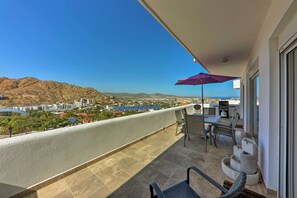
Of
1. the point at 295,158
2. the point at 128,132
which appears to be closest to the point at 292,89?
the point at 295,158

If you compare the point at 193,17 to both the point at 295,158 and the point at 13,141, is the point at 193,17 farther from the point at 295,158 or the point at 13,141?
the point at 13,141

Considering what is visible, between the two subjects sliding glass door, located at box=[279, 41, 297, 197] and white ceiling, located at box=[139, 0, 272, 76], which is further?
white ceiling, located at box=[139, 0, 272, 76]

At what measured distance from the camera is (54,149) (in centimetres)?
205

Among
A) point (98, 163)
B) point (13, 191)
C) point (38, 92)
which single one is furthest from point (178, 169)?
point (38, 92)

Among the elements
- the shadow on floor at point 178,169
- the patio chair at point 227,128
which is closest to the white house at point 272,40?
the shadow on floor at point 178,169

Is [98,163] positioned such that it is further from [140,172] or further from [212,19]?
[212,19]

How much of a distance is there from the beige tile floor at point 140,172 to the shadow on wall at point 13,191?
71 mm

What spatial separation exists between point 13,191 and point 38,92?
1.63 m

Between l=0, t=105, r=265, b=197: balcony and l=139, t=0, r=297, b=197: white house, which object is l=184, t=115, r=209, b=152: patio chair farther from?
l=139, t=0, r=297, b=197: white house

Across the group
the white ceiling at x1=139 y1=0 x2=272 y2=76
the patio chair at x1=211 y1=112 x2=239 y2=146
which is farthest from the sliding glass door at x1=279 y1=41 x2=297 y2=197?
the patio chair at x1=211 y1=112 x2=239 y2=146

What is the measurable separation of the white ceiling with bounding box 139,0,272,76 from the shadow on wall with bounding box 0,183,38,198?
298cm

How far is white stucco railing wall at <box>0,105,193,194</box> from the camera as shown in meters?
1.67

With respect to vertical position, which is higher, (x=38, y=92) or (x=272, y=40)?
(x=272, y=40)

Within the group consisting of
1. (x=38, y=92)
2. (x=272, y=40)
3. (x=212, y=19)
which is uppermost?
(x=212, y=19)
